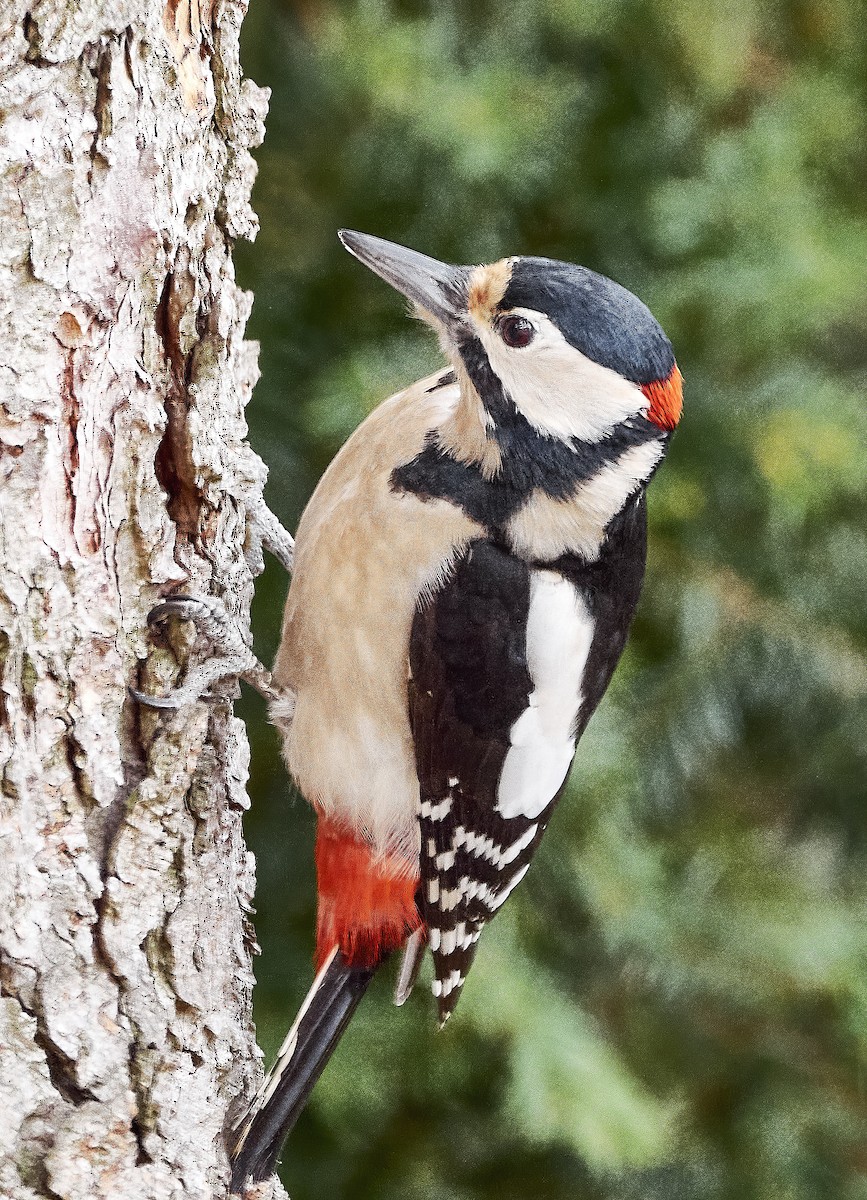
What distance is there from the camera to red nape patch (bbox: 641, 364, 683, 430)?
157 cm

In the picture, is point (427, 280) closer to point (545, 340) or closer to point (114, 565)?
point (545, 340)

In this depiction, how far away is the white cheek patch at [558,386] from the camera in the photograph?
157 cm

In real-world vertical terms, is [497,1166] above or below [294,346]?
below

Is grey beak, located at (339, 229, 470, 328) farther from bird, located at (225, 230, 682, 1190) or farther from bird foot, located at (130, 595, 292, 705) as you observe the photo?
bird foot, located at (130, 595, 292, 705)

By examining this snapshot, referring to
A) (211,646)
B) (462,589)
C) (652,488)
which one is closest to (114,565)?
(211,646)

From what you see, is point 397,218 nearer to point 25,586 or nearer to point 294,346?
point 294,346

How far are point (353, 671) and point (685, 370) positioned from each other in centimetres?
85

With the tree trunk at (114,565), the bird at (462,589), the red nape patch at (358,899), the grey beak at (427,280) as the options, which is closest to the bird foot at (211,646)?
the tree trunk at (114,565)

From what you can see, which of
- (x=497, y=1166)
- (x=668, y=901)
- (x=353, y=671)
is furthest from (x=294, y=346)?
(x=497, y=1166)

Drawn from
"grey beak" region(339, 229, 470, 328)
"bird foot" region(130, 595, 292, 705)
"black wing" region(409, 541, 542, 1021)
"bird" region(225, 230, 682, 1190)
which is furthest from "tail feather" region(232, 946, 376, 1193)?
"grey beak" region(339, 229, 470, 328)

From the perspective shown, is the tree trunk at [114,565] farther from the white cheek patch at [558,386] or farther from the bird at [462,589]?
the white cheek patch at [558,386]

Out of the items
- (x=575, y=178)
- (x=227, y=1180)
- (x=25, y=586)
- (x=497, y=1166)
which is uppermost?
(x=575, y=178)

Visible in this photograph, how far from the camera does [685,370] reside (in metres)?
2.11

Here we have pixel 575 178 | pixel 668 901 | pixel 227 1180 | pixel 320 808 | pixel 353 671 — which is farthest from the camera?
pixel 668 901
